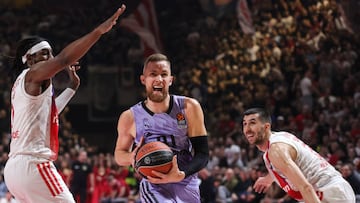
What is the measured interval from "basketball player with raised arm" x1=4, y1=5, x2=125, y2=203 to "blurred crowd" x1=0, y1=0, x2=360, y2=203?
6978mm

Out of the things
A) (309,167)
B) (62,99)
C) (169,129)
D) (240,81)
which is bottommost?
(309,167)

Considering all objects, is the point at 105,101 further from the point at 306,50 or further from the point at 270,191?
the point at 270,191

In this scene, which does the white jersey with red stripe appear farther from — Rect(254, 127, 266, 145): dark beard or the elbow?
the elbow

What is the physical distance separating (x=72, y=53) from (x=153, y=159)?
1045 millimetres

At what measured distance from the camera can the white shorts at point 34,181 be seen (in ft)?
15.5

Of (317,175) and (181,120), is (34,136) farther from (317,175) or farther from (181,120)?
(317,175)

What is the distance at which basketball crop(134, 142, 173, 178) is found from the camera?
16.4 ft

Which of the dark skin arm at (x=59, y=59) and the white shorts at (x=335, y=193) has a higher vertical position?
the dark skin arm at (x=59, y=59)

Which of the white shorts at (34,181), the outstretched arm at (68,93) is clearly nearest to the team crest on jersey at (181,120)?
the outstretched arm at (68,93)

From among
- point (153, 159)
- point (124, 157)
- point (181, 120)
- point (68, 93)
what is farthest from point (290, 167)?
point (68, 93)

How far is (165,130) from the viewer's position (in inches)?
215

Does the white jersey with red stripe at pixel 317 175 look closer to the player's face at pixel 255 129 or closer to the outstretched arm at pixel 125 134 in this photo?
the player's face at pixel 255 129

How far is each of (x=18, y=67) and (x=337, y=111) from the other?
10.5 meters

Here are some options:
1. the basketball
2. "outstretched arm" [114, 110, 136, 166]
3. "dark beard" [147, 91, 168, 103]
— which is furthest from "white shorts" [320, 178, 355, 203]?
"outstretched arm" [114, 110, 136, 166]
